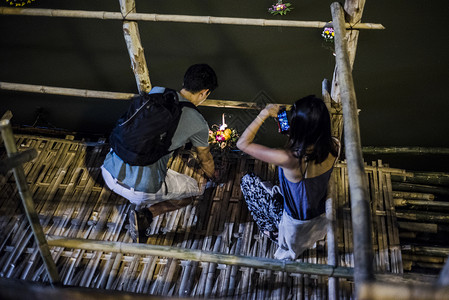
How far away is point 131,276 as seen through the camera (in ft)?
10.5

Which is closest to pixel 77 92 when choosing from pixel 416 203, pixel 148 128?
pixel 148 128

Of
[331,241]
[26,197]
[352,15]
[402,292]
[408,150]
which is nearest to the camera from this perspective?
[402,292]

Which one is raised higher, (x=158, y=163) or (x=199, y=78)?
(x=199, y=78)

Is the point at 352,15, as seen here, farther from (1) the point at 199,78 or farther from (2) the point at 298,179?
(2) the point at 298,179

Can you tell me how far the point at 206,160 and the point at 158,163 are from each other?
0.50 m

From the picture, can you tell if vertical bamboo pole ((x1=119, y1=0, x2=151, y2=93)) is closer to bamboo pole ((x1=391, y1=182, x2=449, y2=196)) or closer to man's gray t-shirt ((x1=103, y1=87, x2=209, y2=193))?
man's gray t-shirt ((x1=103, y1=87, x2=209, y2=193))

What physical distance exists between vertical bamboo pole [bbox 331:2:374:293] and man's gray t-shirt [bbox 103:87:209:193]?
1132 mm

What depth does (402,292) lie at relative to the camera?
3.87 ft

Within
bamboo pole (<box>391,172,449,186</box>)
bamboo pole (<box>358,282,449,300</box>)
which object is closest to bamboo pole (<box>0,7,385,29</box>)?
bamboo pole (<box>391,172,449,186</box>)

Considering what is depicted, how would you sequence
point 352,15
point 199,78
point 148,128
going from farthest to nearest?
point 352,15 < point 199,78 < point 148,128

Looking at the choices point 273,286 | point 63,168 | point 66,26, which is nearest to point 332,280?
point 273,286

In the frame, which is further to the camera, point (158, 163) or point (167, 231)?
point (167, 231)

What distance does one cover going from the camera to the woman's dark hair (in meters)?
2.44

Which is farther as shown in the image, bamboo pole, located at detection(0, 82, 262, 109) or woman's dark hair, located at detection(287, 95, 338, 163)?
bamboo pole, located at detection(0, 82, 262, 109)
